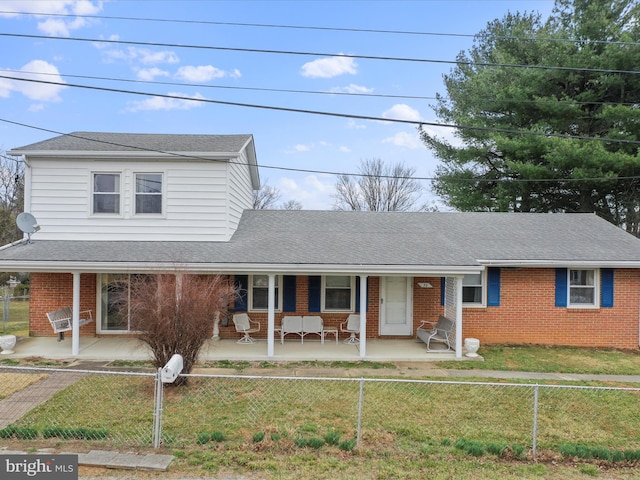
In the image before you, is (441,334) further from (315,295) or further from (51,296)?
(51,296)

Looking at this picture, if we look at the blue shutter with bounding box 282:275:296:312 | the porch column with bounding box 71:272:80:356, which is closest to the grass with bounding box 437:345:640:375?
the blue shutter with bounding box 282:275:296:312

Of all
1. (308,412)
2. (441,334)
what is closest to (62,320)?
(308,412)

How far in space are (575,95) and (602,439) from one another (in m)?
20.9

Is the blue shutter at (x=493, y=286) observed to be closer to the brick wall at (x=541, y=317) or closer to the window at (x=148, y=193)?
the brick wall at (x=541, y=317)

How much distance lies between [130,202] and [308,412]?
7.83 m

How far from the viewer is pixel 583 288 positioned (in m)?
11.9

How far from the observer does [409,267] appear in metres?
9.70

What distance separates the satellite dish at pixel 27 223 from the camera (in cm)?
1038

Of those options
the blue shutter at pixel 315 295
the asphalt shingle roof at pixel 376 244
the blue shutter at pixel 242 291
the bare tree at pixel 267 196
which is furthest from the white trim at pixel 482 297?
the bare tree at pixel 267 196

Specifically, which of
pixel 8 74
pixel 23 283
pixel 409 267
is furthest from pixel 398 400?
pixel 23 283

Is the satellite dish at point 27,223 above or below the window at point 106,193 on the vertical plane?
below

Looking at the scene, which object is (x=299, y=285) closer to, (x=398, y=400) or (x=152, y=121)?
(x=398, y=400)

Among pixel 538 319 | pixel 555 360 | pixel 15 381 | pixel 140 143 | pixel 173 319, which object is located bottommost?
pixel 555 360

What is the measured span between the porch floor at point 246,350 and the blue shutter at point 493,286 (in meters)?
2.46
